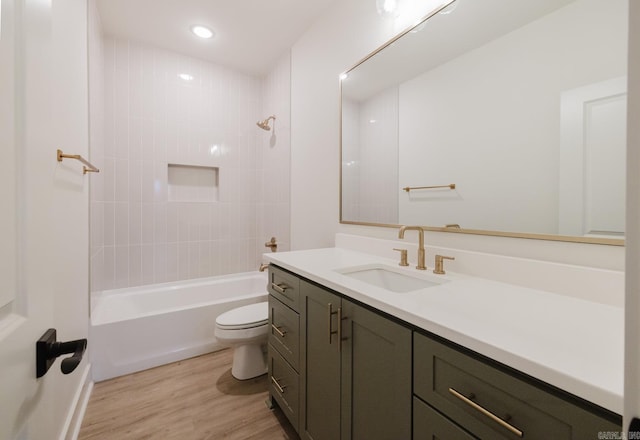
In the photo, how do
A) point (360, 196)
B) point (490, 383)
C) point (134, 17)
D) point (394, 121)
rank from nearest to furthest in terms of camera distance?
point (490, 383)
point (394, 121)
point (360, 196)
point (134, 17)

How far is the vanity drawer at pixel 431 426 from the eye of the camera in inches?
24.5

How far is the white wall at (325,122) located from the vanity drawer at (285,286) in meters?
0.62

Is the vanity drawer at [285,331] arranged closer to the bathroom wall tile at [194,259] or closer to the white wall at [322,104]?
the white wall at [322,104]

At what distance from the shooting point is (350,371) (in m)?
0.96

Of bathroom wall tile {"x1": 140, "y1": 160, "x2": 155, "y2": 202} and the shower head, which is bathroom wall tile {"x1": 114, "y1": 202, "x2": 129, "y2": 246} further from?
the shower head

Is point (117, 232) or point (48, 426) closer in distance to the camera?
point (48, 426)

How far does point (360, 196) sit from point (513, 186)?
0.87 metres

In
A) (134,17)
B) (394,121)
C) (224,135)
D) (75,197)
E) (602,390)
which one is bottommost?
(602,390)

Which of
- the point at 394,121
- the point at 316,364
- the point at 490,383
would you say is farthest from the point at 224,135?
the point at 490,383

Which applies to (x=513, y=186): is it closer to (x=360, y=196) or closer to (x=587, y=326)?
(x=587, y=326)

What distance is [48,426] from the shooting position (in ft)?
1.86

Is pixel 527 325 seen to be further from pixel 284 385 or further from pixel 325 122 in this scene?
pixel 325 122

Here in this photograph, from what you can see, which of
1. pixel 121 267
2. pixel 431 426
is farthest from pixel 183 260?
pixel 431 426

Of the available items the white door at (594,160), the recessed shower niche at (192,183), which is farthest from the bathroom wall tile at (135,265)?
the white door at (594,160)
